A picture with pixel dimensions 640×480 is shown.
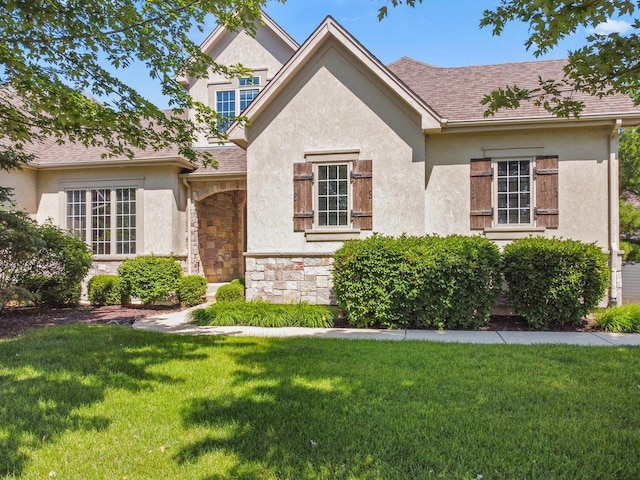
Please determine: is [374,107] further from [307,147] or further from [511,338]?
[511,338]

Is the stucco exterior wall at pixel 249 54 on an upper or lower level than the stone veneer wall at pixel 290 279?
upper

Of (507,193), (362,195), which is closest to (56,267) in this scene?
(362,195)

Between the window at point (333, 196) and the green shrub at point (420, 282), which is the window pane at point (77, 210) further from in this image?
the green shrub at point (420, 282)

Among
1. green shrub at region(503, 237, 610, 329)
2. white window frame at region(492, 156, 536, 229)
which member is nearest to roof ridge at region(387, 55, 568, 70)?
white window frame at region(492, 156, 536, 229)

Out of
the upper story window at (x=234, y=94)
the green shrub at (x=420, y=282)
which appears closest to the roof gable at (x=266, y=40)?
the upper story window at (x=234, y=94)

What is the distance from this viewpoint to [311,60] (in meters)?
9.16

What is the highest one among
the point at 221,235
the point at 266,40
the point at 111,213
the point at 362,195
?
the point at 266,40

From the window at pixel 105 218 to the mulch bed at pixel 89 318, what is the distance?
202 centimetres

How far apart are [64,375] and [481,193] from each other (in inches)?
336

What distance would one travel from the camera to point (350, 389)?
4.19m

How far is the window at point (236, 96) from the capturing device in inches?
489

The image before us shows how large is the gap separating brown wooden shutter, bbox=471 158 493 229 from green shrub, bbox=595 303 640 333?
2.83m

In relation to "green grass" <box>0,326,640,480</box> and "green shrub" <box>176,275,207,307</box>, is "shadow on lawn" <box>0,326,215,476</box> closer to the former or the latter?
"green grass" <box>0,326,640,480</box>

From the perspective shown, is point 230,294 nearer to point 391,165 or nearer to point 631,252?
point 391,165
